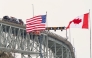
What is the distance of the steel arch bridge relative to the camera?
257 ft

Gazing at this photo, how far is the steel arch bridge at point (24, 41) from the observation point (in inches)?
3086

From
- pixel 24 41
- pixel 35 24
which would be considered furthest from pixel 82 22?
pixel 24 41

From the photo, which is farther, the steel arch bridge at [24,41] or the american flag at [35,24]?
the steel arch bridge at [24,41]

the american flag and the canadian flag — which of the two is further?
the american flag

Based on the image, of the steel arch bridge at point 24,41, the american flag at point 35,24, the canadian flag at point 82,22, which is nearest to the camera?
the canadian flag at point 82,22

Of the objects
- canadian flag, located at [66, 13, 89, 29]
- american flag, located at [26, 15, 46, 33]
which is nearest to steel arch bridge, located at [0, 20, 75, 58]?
american flag, located at [26, 15, 46, 33]

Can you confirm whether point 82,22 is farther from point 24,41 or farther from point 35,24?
point 24,41

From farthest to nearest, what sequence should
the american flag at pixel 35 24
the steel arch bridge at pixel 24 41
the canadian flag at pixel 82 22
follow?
the steel arch bridge at pixel 24 41 < the american flag at pixel 35 24 < the canadian flag at pixel 82 22

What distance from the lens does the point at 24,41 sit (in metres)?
90.6

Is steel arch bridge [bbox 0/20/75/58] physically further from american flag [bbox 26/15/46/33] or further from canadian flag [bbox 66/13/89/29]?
canadian flag [bbox 66/13/89/29]

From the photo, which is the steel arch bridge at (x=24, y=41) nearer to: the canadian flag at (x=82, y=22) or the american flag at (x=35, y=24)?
the american flag at (x=35, y=24)

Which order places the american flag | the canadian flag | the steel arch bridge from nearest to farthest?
the canadian flag < the american flag < the steel arch bridge

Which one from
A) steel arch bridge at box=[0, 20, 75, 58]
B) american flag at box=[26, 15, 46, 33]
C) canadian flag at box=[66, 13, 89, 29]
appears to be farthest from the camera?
steel arch bridge at box=[0, 20, 75, 58]

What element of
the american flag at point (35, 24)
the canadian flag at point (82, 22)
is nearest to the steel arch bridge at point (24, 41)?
the american flag at point (35, 24)
